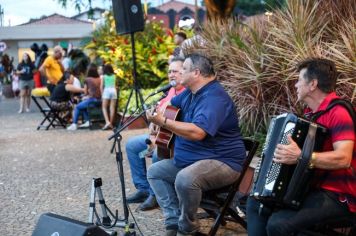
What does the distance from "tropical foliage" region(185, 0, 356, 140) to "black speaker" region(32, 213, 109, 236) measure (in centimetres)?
264

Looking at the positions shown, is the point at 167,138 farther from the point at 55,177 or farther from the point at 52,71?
the point at 52,71

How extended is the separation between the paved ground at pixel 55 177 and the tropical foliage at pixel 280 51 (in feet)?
5.04

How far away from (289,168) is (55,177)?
4.76 meters

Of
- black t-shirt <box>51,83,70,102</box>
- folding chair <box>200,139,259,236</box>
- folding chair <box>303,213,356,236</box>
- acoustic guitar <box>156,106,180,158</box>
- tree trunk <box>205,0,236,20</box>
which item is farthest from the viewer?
black t-shirt <box>51,83,70,102</box>

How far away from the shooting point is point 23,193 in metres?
6.75

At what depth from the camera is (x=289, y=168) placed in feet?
11.3

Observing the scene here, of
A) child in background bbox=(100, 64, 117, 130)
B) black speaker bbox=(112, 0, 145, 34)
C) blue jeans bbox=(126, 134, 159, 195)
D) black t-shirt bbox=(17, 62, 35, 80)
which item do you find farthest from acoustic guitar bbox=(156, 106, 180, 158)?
black t-shirt bbox=(17, 62, 35, 80)

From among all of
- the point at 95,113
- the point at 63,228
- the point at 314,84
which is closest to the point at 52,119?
the point at 95,113

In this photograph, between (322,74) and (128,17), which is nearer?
(322,74)

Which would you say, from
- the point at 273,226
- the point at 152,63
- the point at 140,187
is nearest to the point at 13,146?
the point at 152,63

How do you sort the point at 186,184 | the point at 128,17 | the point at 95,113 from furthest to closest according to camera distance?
the point at 95,113 < the point at 128,17 < the point at 186,184

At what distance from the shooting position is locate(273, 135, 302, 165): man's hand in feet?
11.1

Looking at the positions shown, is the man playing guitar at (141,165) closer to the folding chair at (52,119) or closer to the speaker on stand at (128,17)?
the speaker on stand at (128,17)

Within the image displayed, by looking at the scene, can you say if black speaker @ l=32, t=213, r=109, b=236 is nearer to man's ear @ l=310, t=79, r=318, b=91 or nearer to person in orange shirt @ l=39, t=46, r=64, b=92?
man's ear @ l=310, t=79, r=318, b=91
